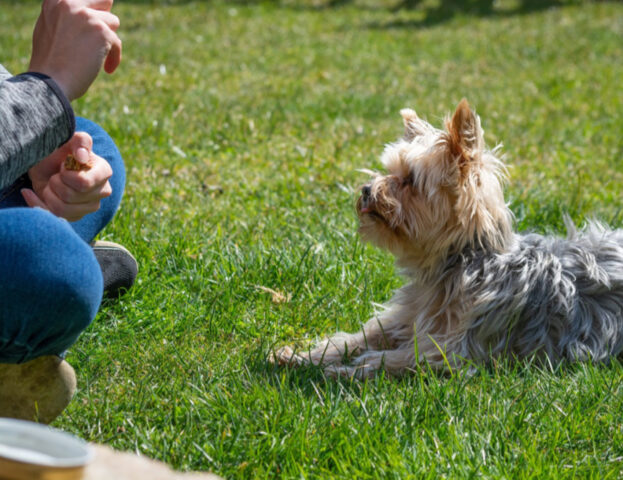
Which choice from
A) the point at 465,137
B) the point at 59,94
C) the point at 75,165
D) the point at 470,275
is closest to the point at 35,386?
the point at 75,165

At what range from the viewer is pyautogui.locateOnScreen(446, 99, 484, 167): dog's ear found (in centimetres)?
315

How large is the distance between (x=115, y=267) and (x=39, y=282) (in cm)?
141

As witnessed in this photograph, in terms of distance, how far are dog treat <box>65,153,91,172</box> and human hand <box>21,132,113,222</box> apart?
14mm

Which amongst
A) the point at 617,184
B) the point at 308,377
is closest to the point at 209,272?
the point at 308,377

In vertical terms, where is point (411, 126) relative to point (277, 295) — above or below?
above

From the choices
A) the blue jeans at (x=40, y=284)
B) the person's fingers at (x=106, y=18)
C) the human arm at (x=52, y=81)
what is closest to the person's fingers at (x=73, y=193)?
the human arm at (x=52, y=81)

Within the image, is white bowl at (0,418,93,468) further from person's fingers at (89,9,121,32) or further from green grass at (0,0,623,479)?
person's fingers at (89,9,121,32)

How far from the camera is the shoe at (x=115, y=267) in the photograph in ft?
11.4

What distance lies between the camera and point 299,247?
165 inches

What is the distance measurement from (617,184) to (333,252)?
2.65 metres

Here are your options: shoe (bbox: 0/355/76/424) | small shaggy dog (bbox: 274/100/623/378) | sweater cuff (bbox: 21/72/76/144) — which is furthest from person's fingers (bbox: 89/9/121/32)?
small shaggy dog (bbox: 274/100/623/378)

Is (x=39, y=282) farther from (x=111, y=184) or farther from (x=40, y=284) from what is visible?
(x=111, y=184)

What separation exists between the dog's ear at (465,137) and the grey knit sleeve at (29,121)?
1564 mm

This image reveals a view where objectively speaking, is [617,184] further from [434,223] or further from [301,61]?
[301,61]
